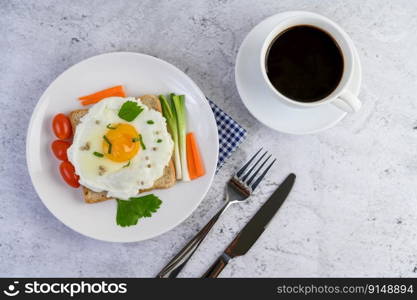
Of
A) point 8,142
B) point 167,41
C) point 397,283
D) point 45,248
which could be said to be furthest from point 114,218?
point 397,283

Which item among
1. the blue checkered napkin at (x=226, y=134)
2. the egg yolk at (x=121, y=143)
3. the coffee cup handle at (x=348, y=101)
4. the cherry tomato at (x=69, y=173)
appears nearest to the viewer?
the coffee cup handle at (x=348, y=101)

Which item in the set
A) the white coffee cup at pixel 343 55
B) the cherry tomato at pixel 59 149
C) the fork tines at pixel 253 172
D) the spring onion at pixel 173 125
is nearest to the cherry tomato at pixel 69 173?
the cherry tomato at pixel 59 149

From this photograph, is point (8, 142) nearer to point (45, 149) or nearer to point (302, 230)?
point (45, 149)

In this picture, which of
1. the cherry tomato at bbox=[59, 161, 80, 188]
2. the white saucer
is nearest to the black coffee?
the white saucer

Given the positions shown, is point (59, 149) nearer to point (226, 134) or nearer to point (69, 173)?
point (69, 173)

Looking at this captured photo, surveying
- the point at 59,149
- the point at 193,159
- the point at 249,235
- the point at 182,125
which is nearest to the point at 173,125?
the point at 182,125

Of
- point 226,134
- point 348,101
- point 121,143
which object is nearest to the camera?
point 348,101

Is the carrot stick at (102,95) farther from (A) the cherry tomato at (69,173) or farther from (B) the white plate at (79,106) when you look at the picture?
(A) the cherry tomato at (69,173)
